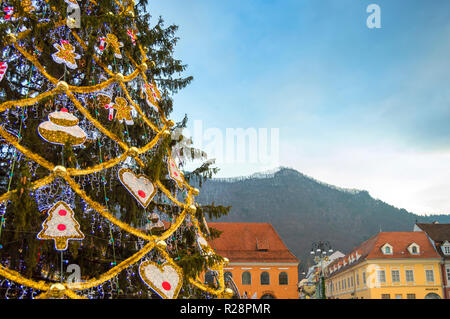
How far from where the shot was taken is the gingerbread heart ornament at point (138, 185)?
550cm

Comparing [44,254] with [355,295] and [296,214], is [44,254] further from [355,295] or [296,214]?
[296,214]

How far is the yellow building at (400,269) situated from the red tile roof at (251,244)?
9.50m

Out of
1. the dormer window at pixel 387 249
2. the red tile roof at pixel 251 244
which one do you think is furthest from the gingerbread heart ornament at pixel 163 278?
the dormer window at pixel 387 249

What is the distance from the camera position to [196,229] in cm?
655

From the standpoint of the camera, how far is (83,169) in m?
5.22

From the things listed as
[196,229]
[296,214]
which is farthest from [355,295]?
[296,214]

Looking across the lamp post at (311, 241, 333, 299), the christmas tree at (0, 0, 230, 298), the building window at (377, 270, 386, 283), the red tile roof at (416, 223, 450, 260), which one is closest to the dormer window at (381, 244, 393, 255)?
the building window at (377, 270, 386, 283)

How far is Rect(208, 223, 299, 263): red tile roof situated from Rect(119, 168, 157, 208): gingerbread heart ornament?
33.1m

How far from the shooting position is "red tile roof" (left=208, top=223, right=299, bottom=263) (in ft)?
129

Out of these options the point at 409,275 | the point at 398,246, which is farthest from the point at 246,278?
the point at 398,246

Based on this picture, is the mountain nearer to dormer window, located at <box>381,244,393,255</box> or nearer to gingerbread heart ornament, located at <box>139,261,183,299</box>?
dormer window, located at <box>381,244,393,255</box>

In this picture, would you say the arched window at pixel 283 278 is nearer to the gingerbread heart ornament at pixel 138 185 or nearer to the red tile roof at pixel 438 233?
the red tile roof at pixel 438 233

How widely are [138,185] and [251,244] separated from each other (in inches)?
1449
